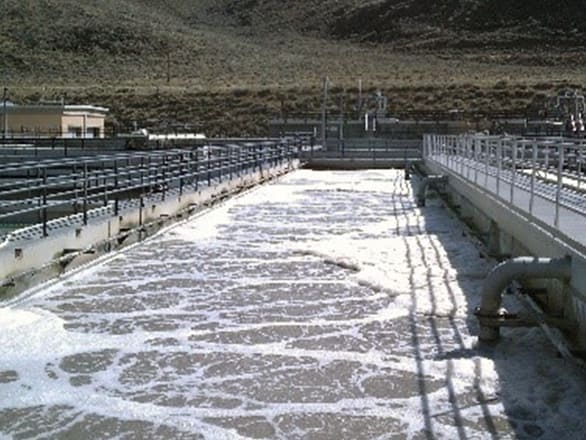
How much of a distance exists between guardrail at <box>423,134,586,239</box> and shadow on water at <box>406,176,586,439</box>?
3.63ft

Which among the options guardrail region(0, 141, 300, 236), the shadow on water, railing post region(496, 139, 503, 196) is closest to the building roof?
guardrail region(0, 141, 300, 236)

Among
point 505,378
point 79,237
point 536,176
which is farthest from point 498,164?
point 505,378

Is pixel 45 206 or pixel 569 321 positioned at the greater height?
pixel 45 206

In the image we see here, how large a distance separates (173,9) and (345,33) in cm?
2605

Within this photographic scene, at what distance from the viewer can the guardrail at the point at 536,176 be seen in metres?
9.82

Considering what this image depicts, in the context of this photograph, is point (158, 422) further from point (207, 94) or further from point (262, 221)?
point (207, 94)

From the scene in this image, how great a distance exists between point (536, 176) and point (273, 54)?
9889 centimetres

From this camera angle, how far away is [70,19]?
346ft

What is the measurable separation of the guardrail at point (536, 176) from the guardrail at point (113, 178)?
5323mm

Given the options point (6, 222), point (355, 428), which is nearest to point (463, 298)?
point (355, 428)

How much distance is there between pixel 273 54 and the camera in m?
109

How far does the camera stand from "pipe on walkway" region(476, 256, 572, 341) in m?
8.58

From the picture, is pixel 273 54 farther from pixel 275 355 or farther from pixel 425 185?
pixel 275 355

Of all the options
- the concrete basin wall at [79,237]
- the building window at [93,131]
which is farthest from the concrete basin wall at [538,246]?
the building window at [93,131]
